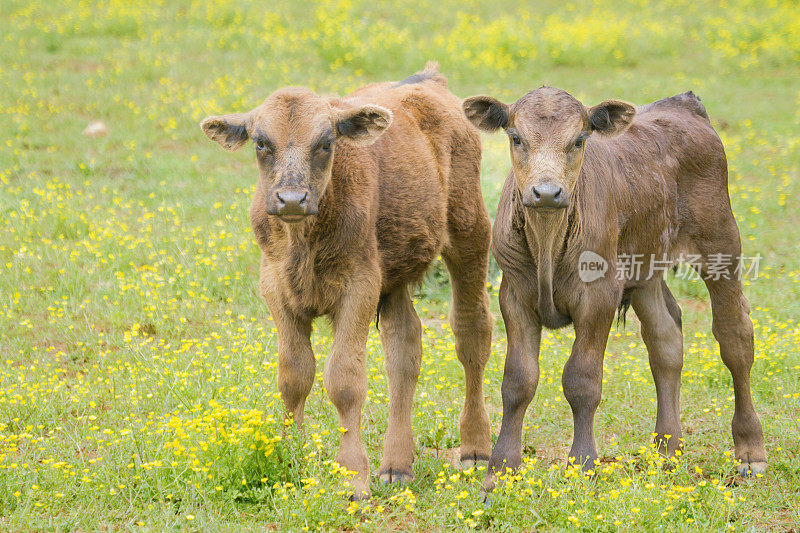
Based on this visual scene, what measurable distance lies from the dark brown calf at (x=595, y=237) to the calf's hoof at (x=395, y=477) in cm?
65

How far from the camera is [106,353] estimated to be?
7785mm

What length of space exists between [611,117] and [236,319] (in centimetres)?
434

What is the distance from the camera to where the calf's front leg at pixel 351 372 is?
18.3 feet

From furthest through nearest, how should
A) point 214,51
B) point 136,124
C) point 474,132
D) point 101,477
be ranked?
point 214,51 → point 136,124 → point 474,132 → point 101,477

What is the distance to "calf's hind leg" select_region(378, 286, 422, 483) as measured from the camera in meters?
6.14

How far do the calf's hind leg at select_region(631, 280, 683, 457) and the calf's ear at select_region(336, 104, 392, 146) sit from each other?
220 cm

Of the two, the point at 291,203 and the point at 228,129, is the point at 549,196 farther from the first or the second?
the point at 228,129

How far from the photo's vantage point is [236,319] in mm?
8906

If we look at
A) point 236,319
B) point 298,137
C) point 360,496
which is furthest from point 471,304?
point 236,319

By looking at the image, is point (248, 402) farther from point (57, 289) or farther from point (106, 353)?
point (57, 289)

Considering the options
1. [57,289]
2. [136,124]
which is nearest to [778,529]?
[57,289]

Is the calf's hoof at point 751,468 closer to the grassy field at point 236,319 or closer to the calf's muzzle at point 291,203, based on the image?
the grassy field at point 236,319

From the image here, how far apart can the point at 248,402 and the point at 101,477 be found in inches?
49.7

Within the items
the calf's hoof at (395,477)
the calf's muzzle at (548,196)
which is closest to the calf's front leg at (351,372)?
the calf's hoof at (395,477)
